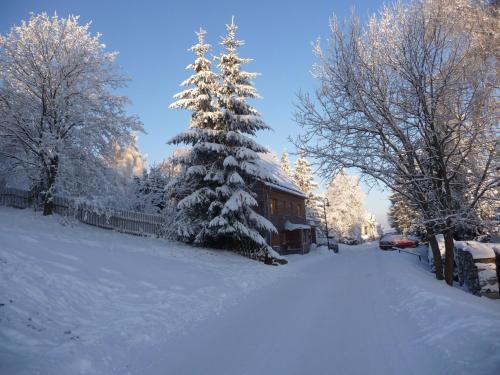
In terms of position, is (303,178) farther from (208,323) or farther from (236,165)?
(208,323)

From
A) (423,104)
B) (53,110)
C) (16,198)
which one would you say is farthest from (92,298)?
(16,198)

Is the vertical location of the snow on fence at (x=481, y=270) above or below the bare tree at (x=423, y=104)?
below

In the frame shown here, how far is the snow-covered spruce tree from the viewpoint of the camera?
51.7 ft

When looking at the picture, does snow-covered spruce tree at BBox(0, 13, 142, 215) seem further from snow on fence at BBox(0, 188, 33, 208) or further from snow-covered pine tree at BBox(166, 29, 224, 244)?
snow-covered pine tree at BBox(166, 29, 224, 244)

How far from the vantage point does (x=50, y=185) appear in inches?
626

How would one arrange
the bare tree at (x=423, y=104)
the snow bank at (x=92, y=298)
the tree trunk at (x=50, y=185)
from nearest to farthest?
the snow bank at (x=92, y=298) < the bare tree at (x=423, y=104) < the tree trunk at (x=50, y=185)

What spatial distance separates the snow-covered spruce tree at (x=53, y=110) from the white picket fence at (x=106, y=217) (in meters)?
0.93

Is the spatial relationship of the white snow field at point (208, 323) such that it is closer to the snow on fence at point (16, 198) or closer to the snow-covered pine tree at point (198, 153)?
the snow-covered pine tree at point (198, 153)

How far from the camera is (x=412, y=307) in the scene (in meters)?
6.80

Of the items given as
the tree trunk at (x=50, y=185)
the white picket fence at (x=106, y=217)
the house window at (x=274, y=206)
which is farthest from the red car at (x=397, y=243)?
the tree trunk at (x=50, y=185)

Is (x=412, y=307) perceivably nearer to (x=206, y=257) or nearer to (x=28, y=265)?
(x=28, y=265)

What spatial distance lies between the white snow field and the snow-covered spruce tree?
5.72 metres

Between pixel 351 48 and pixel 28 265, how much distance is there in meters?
9.65

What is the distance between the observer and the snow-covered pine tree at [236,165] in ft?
57.9
